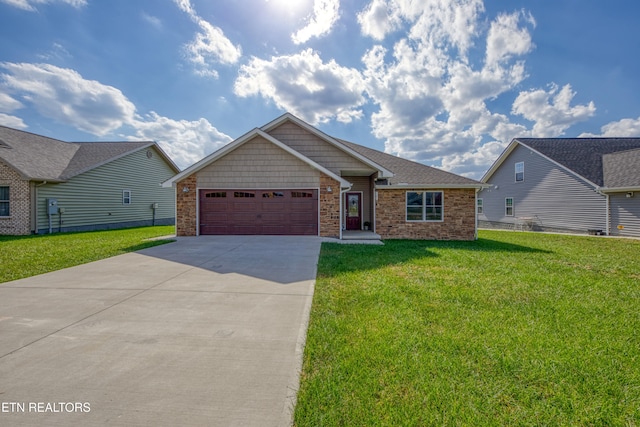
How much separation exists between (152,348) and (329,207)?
9784 millimetres

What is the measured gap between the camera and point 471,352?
2932 mm

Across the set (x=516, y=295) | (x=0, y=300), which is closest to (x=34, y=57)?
(x=0, y=300)

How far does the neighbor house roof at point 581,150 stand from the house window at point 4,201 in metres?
30.8

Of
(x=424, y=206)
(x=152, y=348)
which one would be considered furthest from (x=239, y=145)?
(x=152, y=348)

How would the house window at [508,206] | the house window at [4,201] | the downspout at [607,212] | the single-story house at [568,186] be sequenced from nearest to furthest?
the house window at [4,201]
the single-story house at [568,186]
the downspout at [607,212]
the house window at [508,206]

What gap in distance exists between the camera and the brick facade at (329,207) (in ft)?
40.7

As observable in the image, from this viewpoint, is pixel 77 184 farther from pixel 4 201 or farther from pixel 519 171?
pixel 519 171

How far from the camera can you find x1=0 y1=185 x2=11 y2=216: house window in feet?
46.9

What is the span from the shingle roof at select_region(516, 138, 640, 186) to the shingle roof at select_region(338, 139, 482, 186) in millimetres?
9481

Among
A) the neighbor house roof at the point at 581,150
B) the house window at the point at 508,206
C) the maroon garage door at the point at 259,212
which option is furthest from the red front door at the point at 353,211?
the house window at the point at 508,206

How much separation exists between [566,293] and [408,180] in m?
8.85

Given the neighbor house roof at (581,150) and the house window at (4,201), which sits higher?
the neighbor house roof at (581,150)

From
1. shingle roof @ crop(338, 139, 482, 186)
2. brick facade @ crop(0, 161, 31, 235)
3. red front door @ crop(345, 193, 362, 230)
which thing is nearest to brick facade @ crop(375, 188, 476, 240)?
shingle roof @ crop(338, 139, 482, 186)

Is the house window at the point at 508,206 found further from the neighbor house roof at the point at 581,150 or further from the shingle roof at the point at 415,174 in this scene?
the shingle roof at the point at 415,174
